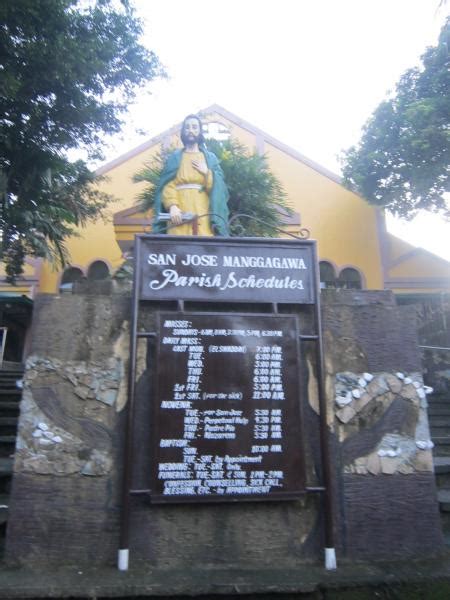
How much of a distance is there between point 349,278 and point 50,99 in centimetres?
1049

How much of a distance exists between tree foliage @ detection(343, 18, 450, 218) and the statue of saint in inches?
370

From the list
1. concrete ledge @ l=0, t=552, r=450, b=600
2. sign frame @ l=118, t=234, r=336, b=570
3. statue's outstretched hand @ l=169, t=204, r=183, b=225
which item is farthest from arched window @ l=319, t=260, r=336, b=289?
concrete ledge @ l=0, t=552, r=450, b=600

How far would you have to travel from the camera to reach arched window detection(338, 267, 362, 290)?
15.7 metres

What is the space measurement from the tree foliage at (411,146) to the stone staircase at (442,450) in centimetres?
839

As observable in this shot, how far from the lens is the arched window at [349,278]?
51.4ft

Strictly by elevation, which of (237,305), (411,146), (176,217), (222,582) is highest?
(411,146)

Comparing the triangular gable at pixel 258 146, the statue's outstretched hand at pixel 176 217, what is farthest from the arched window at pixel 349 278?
the statue's outstretched hand at pixel 176 217

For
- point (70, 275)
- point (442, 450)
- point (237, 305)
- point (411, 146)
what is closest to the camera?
point (237, 305)

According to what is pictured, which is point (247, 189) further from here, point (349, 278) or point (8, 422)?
point (349, 278)

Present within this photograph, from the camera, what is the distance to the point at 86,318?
3492 millimetres

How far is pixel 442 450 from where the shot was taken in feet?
15.5

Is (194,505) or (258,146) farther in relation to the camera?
(258,146)

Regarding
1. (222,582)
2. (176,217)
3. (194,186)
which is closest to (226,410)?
(222,582)

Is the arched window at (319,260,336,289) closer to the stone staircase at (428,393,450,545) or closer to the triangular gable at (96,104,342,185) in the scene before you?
the triangular gable at (96,104,342,185)
